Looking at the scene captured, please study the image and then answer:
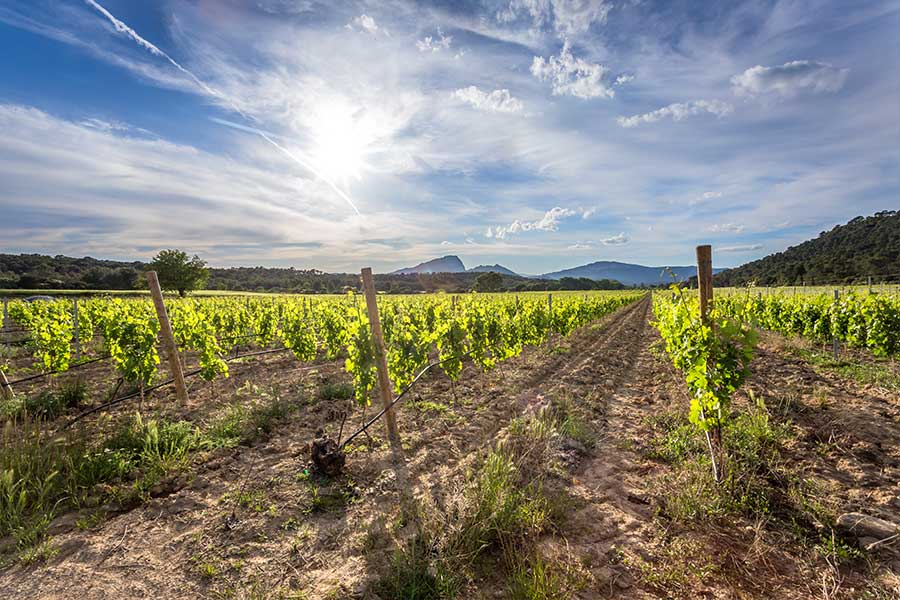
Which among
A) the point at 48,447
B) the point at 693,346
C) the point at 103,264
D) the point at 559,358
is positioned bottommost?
the point at 559,358

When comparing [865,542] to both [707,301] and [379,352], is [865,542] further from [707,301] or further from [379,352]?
[379,352]

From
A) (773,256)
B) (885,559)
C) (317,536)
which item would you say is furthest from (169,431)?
(773,256)

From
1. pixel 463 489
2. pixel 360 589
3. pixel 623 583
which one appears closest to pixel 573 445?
pixel 463 489

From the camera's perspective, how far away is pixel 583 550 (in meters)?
3.14

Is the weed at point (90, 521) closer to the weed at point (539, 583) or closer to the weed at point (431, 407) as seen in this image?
the weed at point (539, 583)

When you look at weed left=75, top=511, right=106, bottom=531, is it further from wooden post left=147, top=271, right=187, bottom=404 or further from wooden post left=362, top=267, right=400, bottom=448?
wooden post left=147, top=271, right=187, bottom=404

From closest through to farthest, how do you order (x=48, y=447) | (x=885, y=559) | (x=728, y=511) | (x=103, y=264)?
(x=885, y=559) < (x=728, y=511) < (x=48, y=447) < (x=103, y=264)

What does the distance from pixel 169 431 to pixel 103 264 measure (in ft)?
295

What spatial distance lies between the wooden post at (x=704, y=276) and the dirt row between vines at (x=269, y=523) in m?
3.07

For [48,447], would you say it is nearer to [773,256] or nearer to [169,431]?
[169,431]

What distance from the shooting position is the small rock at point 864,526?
3.04m

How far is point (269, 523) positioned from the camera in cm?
347

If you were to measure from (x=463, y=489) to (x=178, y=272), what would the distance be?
68569 mm

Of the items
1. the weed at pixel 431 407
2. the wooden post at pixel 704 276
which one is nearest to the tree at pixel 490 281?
the weed at pixel 431 407
